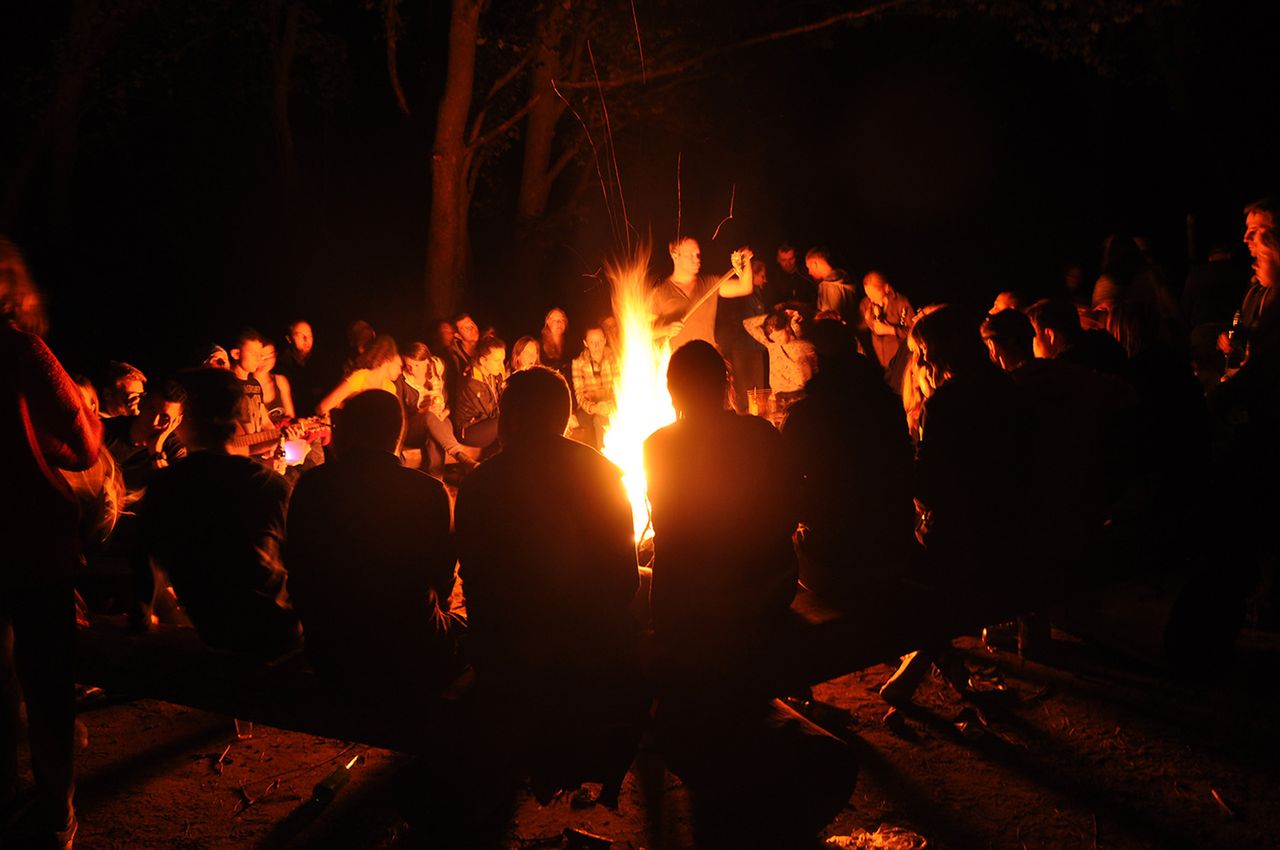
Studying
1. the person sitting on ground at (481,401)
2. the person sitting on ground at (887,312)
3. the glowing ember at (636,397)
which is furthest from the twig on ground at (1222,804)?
the person sitting on ground at (481,401)

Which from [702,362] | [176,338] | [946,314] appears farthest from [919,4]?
[176,338]

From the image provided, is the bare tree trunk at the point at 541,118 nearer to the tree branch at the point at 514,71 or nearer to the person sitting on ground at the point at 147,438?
the tree branch at the point at 514,71

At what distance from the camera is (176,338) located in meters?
21.5

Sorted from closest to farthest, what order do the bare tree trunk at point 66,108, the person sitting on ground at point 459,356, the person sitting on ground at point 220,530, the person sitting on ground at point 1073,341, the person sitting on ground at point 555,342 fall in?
the person sitting on ground at point 220,530 → the person sitting on ground at point 1073,341 → the person sitting on ground at point 459,356 → the person sitting on ground at point 555,342 → the bare tree trunk at point 66,108

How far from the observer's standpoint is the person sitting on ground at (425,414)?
9883 millimetres

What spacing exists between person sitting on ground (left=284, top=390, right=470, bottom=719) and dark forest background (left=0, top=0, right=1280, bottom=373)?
1130 centimetres

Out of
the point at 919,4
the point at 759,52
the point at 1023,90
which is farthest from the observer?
the point at 1023,90

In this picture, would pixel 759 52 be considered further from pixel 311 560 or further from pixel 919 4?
pixel 311 560

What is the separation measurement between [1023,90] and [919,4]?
12313 millimetres

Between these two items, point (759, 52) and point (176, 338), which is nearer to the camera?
point (759, 52)

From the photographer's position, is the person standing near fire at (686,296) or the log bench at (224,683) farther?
the person standing near fire at (686,296)

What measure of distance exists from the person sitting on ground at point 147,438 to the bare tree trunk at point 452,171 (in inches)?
252

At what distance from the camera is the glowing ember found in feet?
21.6

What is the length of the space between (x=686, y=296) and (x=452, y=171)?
5092 mm
